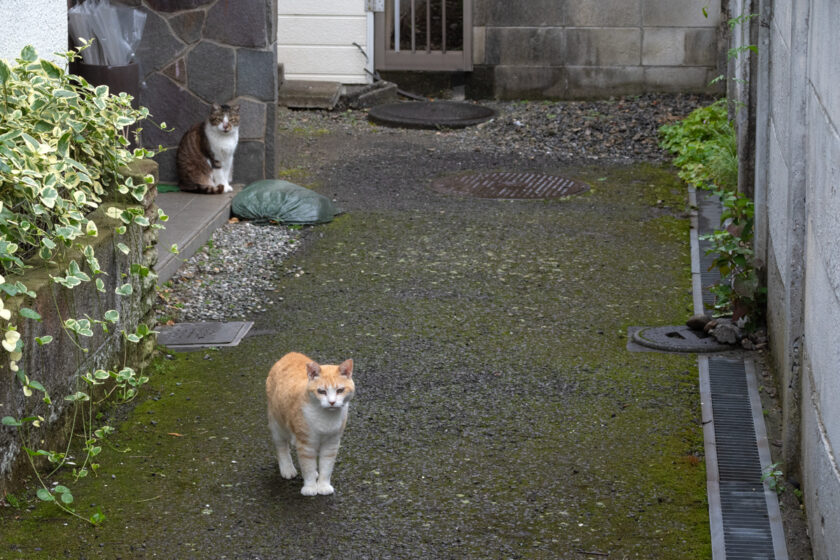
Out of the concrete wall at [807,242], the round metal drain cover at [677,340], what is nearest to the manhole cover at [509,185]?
the concrete wall at [807,242]

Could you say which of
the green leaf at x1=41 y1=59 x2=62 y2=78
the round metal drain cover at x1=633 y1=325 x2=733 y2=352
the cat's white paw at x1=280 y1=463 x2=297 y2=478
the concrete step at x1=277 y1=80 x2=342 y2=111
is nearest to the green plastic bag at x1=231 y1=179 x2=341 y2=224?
the round metal drain cover at x1=633 y1=325 x2=733 y2=352

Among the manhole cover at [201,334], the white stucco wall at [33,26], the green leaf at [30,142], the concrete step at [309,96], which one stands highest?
the white stucco wall at [33,26]

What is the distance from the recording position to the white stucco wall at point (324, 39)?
13.3m

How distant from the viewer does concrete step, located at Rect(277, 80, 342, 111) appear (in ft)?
41.8

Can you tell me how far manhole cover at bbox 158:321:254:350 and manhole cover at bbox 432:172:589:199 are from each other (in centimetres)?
356

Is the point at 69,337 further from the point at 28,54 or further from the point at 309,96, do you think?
the point at 309,96

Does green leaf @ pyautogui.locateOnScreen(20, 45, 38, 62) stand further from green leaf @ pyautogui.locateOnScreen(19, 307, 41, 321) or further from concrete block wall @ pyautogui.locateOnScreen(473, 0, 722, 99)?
concrete block wall @ pyautogui.locateOnScreen(473, 0, 722, 99)

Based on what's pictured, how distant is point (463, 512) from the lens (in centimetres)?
425

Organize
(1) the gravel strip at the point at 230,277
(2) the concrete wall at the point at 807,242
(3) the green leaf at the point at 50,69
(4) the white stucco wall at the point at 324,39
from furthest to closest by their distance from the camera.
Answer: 1. (4) the white stucco wall at the point at 324,39
2. (1) the gravel strip at the point at 230,277
3. (3) the green leaf at the point at 50,69
4. (2) the concrete wall at the point at 807,242

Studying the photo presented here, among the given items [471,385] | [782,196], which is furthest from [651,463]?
[782,196]

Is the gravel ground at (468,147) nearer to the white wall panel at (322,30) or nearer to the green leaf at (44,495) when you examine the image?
the white wall panel at (322,30)

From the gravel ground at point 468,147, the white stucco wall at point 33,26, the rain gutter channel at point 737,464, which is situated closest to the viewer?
the rain gutter channel at point 737,464

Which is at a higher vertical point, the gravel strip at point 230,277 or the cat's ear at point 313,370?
the cat's ear at point 313,370

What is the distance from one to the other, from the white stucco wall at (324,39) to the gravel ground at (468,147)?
935 mm
